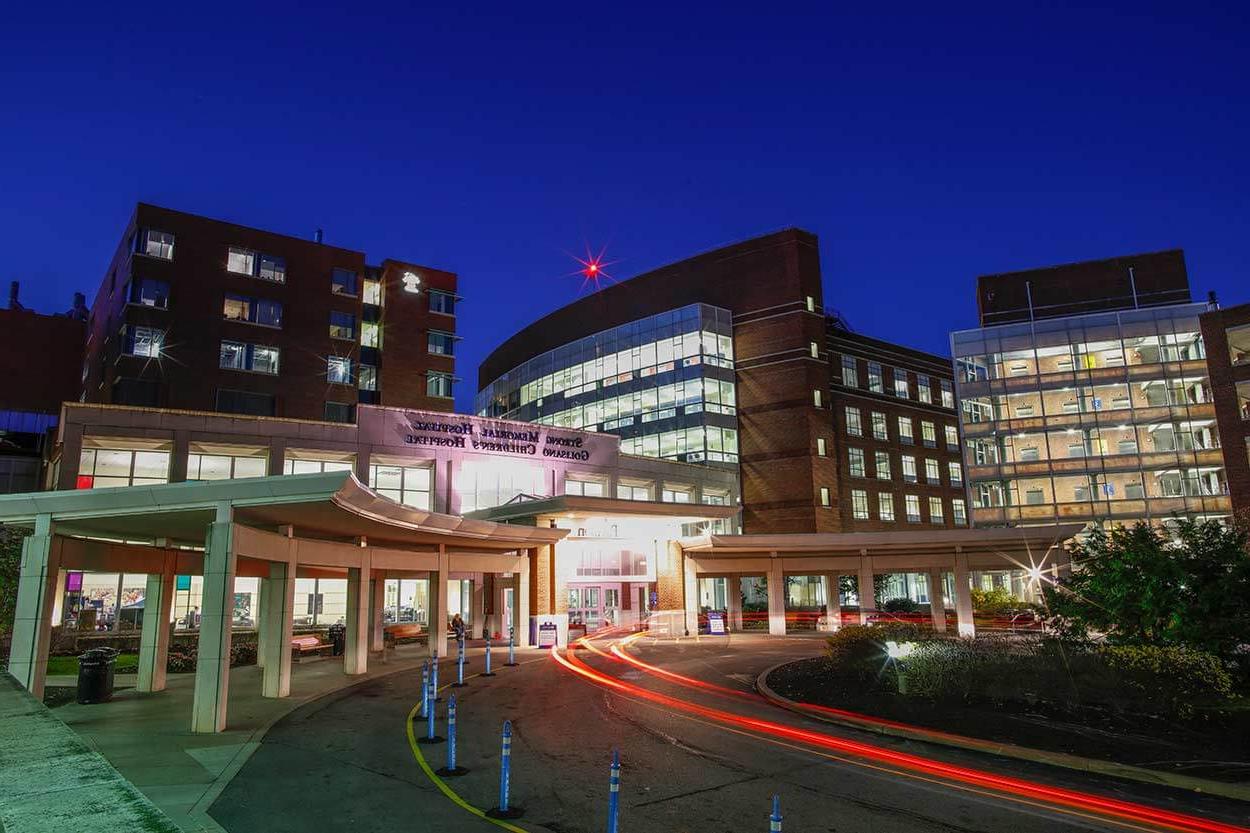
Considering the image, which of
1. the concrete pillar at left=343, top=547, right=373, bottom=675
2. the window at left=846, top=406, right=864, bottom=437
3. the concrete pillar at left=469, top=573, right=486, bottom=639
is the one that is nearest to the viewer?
the concrete pillar at left=343, top=547, right=373, bottom=675

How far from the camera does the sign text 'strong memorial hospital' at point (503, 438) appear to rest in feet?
165

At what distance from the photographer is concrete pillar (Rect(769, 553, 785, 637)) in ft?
145

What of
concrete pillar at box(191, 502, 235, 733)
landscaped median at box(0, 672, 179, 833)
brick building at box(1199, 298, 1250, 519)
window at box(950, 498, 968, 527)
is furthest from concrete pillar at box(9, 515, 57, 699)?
window at box(950, 498, 968, 527)

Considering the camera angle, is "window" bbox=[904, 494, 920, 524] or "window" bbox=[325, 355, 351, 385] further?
"window" bbox=[904, 494, 920, 524]

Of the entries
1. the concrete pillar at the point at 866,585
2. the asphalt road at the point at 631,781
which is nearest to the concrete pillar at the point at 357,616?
the asphalt road at the point at 631,781

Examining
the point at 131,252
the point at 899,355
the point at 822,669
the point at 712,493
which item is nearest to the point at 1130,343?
the point at 899,355

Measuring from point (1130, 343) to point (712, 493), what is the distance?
31.2m

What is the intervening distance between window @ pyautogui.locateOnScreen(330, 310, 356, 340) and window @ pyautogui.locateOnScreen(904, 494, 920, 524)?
50778 millimetres

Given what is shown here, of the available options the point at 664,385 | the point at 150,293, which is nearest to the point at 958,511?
the point at 664,385

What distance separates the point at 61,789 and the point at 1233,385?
61.3 m

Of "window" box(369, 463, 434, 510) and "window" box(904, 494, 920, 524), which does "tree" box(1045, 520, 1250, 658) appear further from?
"window" box(904, 494, 920, 524)

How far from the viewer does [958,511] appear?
82000 millimetres

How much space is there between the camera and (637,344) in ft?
233

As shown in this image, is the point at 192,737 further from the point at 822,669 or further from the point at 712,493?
the point at 712,493
